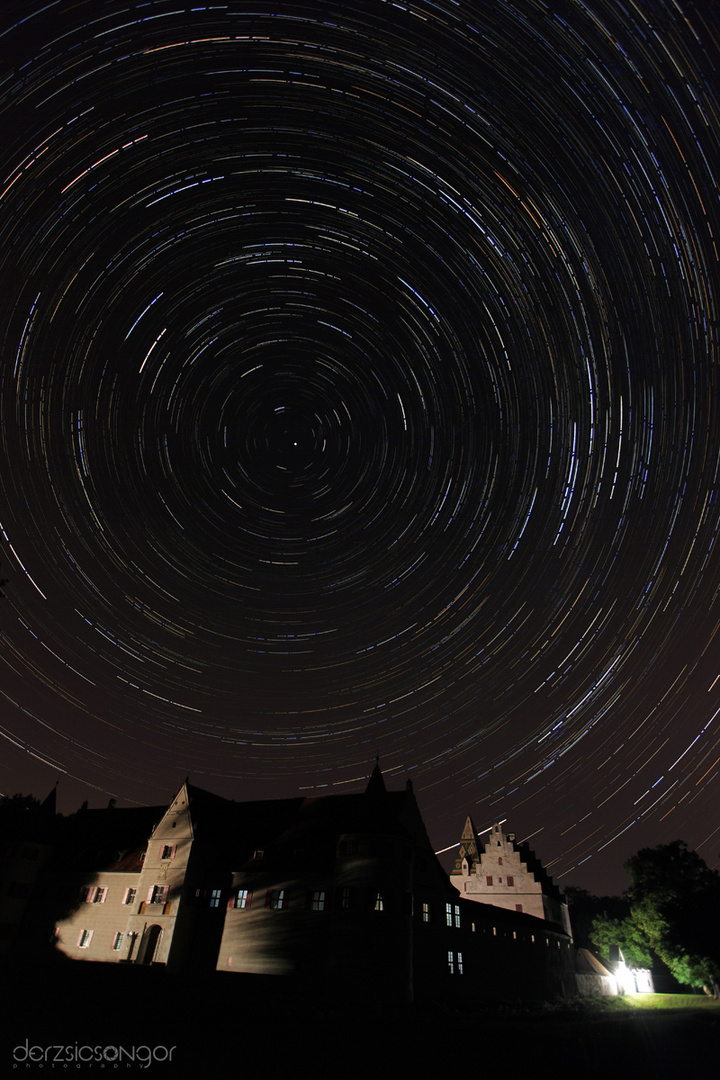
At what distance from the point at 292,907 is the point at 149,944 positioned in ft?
36.4

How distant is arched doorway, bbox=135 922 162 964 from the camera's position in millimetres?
40531

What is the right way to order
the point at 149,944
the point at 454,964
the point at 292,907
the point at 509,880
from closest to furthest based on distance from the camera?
the point at 292,907, the point at 454,964, the point at 149,944, the point at 509,880

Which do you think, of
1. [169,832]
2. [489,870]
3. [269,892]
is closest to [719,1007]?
[489,870]

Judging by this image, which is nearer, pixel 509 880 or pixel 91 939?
pixel 91 939

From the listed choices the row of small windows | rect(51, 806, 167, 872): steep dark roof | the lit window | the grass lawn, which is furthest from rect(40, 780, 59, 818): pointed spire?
the lit window

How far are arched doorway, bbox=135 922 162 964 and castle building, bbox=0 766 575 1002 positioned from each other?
73mm

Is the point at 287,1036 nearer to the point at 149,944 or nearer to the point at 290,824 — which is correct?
the point at 149,944

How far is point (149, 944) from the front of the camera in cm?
4106

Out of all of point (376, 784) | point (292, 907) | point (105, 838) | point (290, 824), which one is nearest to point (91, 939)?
point (105, 838)

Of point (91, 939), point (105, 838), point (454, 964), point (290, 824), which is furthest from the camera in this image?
point (105, 838)

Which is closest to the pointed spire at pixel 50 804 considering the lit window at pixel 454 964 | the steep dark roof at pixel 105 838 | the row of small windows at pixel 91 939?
the steep dark roof at pixel 105 838

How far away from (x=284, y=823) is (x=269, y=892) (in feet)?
23.8

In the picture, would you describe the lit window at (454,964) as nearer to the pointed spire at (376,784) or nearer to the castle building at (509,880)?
the pointed spire at (376,784)

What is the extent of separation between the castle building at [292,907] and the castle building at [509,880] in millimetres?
7187
